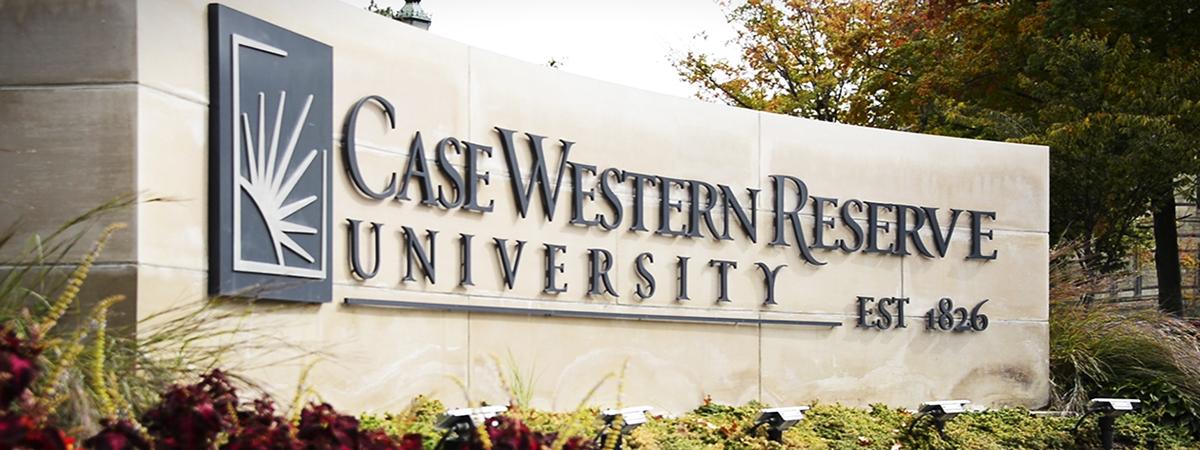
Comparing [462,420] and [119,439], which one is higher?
[119,439]

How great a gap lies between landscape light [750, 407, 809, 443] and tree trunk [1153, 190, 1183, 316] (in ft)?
49.4

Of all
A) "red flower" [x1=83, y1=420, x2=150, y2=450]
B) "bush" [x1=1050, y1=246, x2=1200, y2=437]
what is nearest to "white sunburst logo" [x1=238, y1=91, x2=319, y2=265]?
"red flower" [x1=83, y1=420, x2=150, y2=450]

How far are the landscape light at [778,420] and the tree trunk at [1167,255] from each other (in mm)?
15063

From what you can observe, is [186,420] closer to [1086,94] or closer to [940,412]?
[940,412]

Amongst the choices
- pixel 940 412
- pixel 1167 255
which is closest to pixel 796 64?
pixel 1167 255

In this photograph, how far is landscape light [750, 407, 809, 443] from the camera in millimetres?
10219

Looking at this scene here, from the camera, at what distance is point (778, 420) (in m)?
10.2

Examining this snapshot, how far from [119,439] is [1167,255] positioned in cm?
2303

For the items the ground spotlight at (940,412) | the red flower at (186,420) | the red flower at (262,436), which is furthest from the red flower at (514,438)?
the ground spotlight at (940,412)

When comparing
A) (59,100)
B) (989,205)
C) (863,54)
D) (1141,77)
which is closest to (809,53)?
(863,54)

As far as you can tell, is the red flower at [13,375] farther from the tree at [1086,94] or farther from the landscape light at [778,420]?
the tree at [1086,94]

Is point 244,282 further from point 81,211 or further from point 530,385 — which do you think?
point 530,385

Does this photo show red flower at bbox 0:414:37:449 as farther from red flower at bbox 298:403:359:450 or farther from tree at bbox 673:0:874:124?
tree at bbox 673:0:874:124

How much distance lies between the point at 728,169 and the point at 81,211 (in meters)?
5.50
